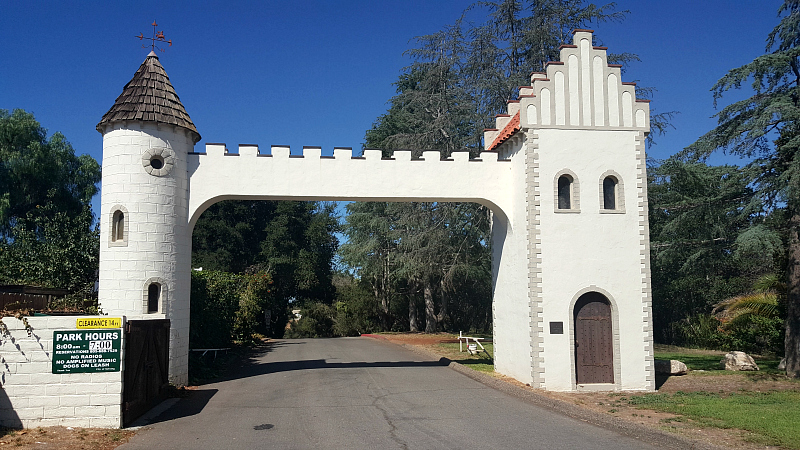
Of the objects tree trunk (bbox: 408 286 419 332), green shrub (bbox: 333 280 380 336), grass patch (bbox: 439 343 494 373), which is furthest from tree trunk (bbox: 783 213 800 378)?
green shrub (bbox: 333 280 380 336)

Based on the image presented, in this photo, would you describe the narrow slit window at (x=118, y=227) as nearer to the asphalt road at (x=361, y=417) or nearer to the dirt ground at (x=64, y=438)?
the asphalt road at (x=361, y=417)

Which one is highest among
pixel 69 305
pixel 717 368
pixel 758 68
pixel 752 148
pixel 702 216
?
pixel 758 68

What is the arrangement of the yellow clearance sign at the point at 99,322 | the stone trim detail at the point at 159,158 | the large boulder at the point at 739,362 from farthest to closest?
the large boulder at the point at 739,362
the stone trim detail at the point at 159,158
the yellow clearance sign at the point at 99,322

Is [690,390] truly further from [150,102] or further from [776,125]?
[150,102]

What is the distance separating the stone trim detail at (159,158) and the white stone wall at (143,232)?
5cm

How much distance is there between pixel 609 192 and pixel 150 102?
37.8ft

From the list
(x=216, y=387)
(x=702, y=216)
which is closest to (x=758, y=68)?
(x=702, y=216)

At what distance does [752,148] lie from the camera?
52.1ft

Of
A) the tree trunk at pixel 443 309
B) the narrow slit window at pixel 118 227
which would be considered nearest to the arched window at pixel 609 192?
the narrow slit window at pixel 118 227

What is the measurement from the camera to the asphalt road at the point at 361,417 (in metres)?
8.88

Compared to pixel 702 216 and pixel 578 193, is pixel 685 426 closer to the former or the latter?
pixel 578 193

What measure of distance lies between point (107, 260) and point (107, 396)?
203 inches

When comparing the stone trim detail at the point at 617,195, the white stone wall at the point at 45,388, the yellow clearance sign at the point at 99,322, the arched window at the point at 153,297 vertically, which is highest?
the stone trim detail at the point at 617,195

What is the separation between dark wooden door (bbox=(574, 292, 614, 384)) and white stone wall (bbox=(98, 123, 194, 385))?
31.3 ft
